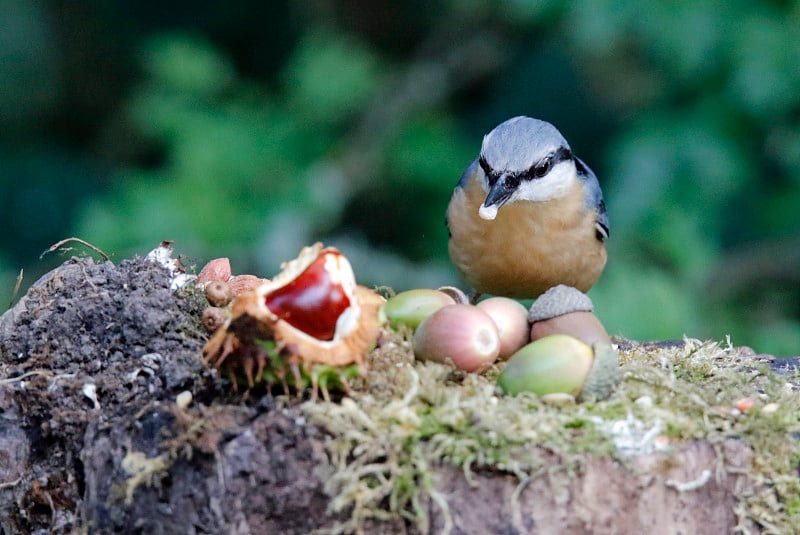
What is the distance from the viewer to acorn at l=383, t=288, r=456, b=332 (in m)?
2.38

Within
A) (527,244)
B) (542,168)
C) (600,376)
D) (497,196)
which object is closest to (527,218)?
(527,244)

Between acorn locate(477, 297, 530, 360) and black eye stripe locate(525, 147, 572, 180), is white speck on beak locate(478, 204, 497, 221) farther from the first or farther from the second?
acorn locate(477, 297, 530, 360)

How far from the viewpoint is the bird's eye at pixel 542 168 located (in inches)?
131

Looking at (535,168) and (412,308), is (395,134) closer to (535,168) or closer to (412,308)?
(535,168)

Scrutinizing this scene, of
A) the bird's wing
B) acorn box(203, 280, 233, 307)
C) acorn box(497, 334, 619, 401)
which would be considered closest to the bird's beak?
the bird's wing

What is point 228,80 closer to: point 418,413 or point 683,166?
point 683,166

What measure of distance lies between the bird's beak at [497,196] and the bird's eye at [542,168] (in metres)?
0.15

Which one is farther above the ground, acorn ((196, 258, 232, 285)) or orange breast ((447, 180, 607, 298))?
orange breast ((447, 180, 607, 298))

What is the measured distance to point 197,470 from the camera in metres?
1.81

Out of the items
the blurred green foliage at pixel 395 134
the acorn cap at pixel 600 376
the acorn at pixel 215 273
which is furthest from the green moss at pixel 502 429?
the blurred green foliage at pixel 395 134

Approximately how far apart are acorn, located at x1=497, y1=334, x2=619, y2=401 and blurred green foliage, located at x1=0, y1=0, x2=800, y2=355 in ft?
7.25

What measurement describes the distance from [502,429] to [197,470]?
0.60 meters

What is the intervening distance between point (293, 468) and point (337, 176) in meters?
3.83

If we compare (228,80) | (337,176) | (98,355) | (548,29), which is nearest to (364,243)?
(337,176)
